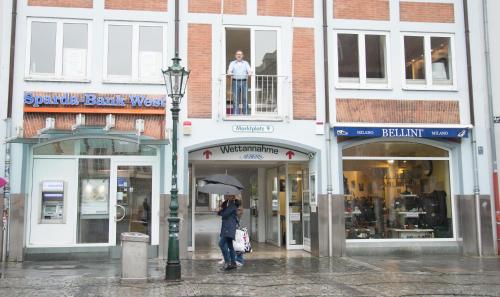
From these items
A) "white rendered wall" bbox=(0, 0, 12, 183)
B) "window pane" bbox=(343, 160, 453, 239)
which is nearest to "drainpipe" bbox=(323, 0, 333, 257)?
"window pane" bbox=(343, 160, 453, 239)

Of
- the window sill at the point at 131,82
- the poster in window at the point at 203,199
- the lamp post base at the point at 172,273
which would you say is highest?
the window sill at the point at 131,82

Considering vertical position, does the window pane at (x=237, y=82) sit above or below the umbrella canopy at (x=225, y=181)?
above

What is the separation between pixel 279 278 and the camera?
456 inches

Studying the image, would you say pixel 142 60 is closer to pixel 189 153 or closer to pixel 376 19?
pixel 189 153

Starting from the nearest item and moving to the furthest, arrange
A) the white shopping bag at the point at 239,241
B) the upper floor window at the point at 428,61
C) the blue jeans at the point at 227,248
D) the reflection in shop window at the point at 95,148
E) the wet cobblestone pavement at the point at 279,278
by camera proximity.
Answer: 1. the wet cobblestone pavement at the point at 279,278
2. the blue jeans at the point at 227,248
3. the white shopping bag at the point at 239,241
4. the reflection in shop window at the point at 95,148
5. the upper floor window at the point at 428,61

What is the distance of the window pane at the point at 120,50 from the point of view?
49.2ft

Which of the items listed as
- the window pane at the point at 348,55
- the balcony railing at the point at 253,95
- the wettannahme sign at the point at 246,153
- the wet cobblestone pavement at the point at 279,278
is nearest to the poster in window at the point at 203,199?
the wettannahme sign at the point at 246,153

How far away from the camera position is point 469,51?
16.2 m

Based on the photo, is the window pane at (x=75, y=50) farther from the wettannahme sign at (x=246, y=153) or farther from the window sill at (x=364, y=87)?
the window sill at (x=364, y=87)

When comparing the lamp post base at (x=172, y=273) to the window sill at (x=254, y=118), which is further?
the window sill at (x=254, y=118)

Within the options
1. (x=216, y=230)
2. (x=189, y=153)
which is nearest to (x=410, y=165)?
(x=189, y=153)

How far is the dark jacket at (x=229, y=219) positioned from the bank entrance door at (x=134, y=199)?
2698 mm

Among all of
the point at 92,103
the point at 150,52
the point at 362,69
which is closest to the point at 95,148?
the point at 92,103

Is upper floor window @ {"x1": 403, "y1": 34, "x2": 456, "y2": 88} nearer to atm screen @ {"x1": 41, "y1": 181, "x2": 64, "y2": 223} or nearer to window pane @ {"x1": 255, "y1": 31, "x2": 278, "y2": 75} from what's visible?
window pane @ {"x1": 255, "y1": 31, "x2": 278, "y2": 75}
